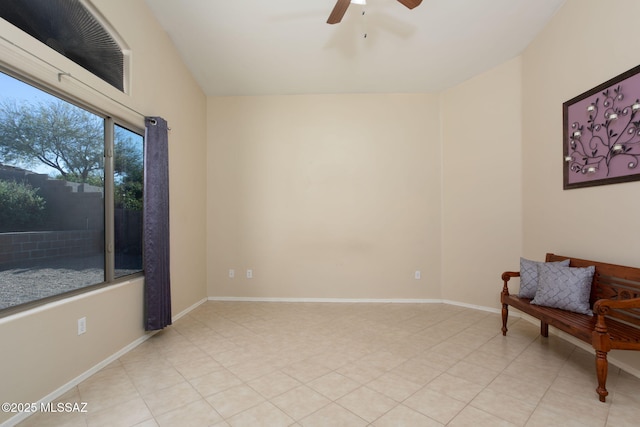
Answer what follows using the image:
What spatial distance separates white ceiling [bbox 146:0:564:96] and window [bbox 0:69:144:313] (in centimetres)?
131

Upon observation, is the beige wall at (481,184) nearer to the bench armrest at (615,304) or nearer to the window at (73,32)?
the bench armrest at (615,304)

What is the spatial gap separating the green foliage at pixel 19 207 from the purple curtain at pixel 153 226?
80 centimetres

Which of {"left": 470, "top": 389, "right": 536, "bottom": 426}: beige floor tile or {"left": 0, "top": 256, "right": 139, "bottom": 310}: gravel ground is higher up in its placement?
{"left": 0, "top": 256, "right": 139, "bottom": 310}: gravel ground

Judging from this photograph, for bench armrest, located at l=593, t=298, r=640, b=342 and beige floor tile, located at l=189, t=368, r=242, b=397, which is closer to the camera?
bench armrest, located at l=593, t=298, r=640, b=342

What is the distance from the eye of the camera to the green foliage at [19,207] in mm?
1638

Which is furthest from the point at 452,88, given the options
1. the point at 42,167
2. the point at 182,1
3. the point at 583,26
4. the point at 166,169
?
the point at 42,167

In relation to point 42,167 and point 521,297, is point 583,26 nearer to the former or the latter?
point 521,297

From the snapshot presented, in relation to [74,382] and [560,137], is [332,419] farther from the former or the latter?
[560,137]

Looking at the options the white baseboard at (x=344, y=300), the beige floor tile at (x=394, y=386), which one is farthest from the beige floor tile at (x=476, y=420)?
the white baseboard at (x=344, y=300)

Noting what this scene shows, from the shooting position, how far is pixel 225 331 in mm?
2932

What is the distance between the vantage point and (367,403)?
5.74ft

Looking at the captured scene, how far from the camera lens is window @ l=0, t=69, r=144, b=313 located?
5.47 feet

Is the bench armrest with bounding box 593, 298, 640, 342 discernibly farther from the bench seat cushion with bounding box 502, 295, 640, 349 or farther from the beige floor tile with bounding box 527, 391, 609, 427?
the beige floor tile with bounding box 527, 391, 609, 427

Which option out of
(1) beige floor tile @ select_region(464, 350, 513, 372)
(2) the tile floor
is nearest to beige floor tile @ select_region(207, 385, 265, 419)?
(2) the tile floor
